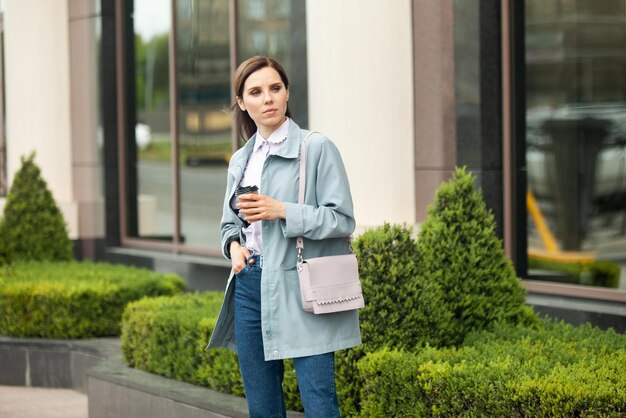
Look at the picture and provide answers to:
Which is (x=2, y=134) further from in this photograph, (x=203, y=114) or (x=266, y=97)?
(x=266, y=97)

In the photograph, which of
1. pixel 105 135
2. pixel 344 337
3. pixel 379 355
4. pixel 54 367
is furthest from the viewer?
pixel 105 135

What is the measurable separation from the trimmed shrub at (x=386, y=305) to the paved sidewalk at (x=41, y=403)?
2877mm

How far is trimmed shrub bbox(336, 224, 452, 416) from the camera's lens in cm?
596

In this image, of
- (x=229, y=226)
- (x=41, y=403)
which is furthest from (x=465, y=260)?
(x=41, y=403)

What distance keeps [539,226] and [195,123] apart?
15.7 ft

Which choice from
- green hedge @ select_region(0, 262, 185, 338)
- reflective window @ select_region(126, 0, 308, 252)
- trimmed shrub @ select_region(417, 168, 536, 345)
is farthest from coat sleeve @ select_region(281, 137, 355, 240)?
reflective window @ select_region(126, 0, 308, 252)

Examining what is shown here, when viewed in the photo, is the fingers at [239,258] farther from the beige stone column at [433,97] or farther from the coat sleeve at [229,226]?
the beige stone column at [433,97]

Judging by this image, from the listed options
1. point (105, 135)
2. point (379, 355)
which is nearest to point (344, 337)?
point (379, 355)

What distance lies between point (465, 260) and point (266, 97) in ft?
7.03

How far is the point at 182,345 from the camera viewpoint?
729cm

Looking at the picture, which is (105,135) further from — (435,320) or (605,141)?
(435,320)

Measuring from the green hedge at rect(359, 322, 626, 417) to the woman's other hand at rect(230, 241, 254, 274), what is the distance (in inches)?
48.0

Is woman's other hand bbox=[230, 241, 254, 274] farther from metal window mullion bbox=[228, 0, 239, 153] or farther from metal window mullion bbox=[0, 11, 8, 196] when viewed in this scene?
metal window mullion bbox=[0, 11, 8, 196]

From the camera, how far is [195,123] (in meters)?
12.1
